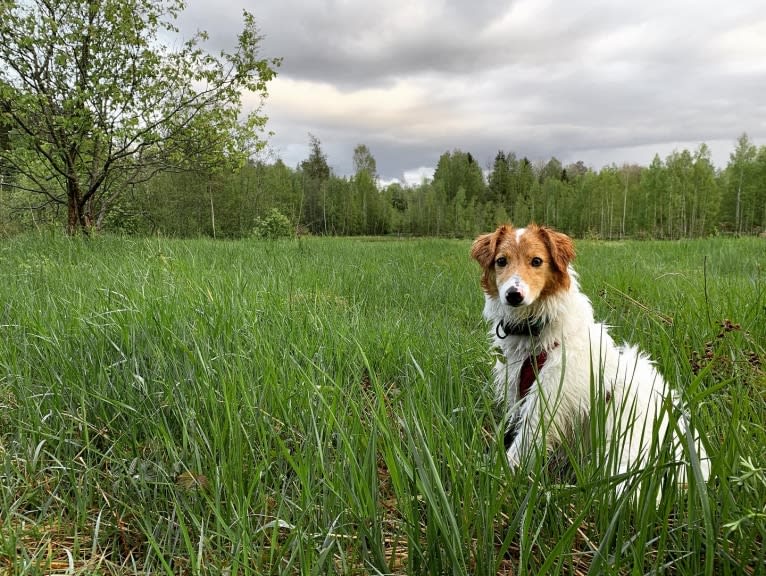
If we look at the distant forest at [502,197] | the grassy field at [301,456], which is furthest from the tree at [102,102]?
the distant forest at [502,197]

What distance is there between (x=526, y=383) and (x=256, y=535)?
1.87 m

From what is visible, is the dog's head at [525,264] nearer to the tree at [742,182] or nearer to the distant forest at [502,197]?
the distant forest at [502,197]

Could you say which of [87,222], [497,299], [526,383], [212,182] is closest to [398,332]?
[497,299]

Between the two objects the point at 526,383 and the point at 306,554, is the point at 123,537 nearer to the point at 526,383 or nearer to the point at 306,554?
the point at 306,554

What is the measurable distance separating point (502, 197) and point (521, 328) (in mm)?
72131

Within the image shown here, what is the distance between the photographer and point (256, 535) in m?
1.38

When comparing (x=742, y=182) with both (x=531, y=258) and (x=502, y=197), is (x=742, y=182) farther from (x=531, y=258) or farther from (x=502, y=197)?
(x=531, y=258)

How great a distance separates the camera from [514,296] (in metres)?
2.76

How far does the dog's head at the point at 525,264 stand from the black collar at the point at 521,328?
6.1 inches

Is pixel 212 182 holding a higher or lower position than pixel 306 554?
higher

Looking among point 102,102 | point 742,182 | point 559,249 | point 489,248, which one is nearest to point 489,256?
Result: point 489,248

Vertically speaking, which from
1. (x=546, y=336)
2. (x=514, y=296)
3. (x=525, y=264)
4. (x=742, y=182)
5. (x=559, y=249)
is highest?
(x=742, y=182)

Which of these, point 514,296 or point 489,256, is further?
point 489,256

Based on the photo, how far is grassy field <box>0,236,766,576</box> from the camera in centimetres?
118
